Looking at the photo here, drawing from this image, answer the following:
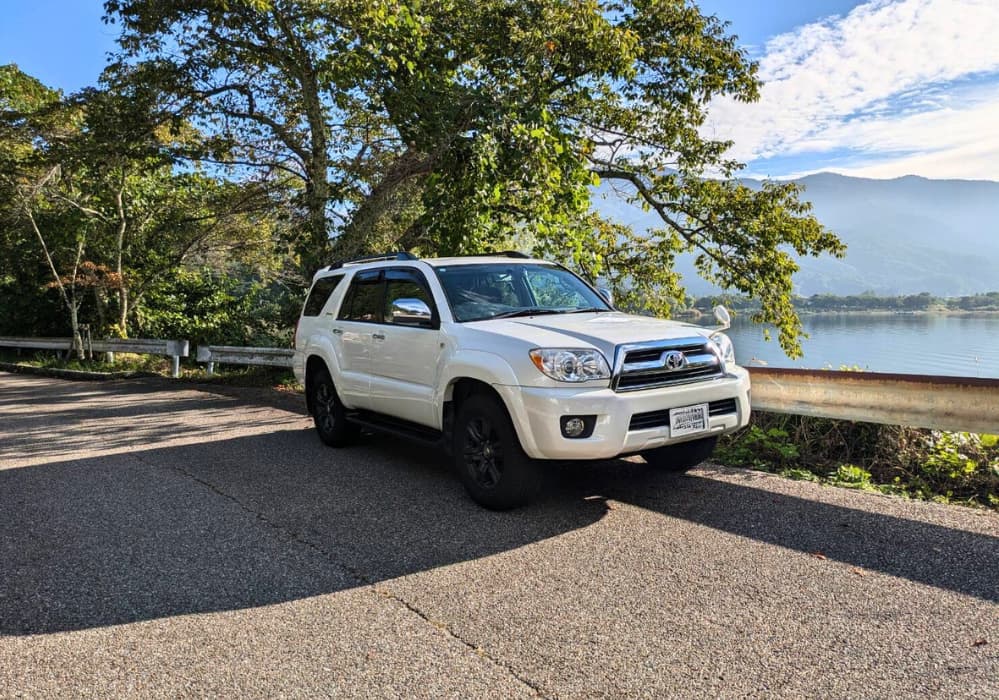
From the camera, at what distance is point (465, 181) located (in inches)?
415

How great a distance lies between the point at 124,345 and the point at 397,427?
599 inches

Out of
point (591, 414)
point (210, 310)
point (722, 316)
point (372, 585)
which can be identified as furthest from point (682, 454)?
point (210, 310)

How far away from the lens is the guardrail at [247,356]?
1280 centimetres

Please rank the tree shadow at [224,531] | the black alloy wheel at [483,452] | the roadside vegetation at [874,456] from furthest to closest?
the roadside vegetation at [874,456] → the black alloy wheel at [483,452] → the tree shadow at [224,531]

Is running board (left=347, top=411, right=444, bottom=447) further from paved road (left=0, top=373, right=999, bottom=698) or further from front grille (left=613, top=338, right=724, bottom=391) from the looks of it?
front grille (left=613, top=338, right=724, bottom=391)

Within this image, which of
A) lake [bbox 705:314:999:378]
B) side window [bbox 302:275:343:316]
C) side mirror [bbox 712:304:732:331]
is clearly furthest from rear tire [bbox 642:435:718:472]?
side window [bbox 302:275:343:316]

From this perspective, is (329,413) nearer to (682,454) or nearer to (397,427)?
(397,427)

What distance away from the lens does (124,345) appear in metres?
18.8

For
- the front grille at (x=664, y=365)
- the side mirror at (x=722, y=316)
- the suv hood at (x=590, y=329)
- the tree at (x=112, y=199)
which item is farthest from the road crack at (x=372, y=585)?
the tree at (x=112, y=199)

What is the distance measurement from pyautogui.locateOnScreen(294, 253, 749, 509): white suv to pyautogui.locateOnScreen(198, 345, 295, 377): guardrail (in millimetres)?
5732

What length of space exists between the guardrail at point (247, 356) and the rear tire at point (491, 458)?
7.33 m

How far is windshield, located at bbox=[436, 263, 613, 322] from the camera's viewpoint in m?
5.95

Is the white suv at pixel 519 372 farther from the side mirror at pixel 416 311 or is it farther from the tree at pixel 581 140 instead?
the tree at pixel 581 140

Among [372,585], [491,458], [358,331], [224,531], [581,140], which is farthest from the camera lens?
[581,140]
